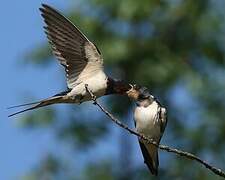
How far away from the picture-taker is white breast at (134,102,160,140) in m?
4.00

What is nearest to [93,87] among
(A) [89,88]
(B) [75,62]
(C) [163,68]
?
(A) [89,88]

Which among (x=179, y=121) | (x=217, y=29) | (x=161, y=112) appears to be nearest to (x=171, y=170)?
(x=179, y=121)

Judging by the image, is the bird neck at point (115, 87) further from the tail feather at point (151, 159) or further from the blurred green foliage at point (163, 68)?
the blurred green foliage at point (163, 68)

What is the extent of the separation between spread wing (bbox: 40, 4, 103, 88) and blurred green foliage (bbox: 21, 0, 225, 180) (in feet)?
14.6

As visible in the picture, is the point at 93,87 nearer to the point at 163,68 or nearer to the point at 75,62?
the point at 75,62

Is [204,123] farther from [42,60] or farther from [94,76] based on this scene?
[94,76]

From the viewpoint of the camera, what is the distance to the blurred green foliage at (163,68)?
875 centimetres

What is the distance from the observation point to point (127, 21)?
888 centimetres

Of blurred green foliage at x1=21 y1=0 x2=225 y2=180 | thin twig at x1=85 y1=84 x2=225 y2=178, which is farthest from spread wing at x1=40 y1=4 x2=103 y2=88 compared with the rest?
blurred green foliage at x1=21 y1=0 x2=225 y2=180

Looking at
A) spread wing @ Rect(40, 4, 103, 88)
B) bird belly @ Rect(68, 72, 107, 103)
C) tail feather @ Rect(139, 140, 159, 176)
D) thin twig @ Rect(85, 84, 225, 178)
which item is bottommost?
tail feather @ Rect(139, 140, 159, 176)

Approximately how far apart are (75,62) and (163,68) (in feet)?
16.5

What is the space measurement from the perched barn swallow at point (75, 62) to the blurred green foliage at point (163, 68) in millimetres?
4443

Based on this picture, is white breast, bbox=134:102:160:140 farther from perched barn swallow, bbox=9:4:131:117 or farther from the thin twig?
the thin twig

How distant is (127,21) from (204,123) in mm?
1144
